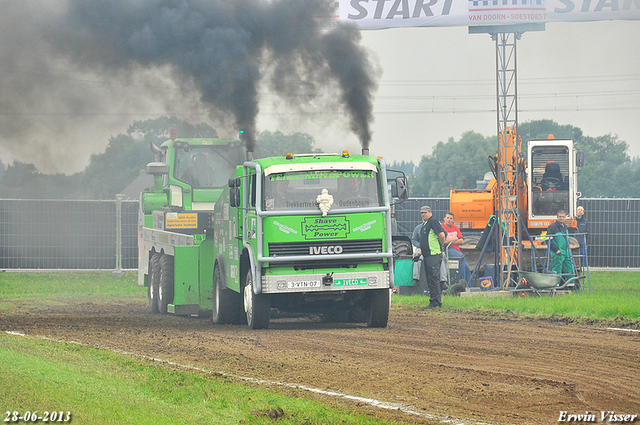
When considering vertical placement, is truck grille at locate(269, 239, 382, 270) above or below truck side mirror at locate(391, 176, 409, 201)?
below

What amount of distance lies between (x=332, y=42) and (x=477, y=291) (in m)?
6.71

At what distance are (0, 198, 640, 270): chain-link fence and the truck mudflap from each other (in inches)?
625

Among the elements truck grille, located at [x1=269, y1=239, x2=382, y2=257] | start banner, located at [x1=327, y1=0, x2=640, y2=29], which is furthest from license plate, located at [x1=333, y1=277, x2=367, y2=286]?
start banner, located at [x1=327, y1=0, x2=640, y2=29]

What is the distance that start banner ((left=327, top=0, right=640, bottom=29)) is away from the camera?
93.2ft

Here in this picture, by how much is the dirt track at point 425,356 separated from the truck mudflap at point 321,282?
0.70 meters

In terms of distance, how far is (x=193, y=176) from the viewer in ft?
68.2

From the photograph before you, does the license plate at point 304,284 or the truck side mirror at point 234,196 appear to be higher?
the truck side mirror at point 234,196

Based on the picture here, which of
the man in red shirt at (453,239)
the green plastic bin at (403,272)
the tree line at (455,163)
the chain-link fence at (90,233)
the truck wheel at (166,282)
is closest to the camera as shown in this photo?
the truck wheel at (166,282)

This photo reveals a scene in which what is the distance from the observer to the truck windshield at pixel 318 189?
46.2 feet

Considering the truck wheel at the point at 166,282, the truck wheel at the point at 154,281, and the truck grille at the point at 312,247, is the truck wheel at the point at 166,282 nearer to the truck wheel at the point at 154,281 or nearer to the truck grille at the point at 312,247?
the truck wheel at the point at 154,281

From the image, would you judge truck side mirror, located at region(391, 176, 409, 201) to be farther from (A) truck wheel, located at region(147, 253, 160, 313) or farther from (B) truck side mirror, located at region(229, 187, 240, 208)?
(A) truck wheel, located at region(147, 253, 160, 313)

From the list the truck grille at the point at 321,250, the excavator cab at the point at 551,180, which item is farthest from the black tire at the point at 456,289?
the truck grille at the point at 321,250

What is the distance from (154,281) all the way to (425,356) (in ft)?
32.0

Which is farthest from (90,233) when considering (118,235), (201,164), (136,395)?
(136,395)
